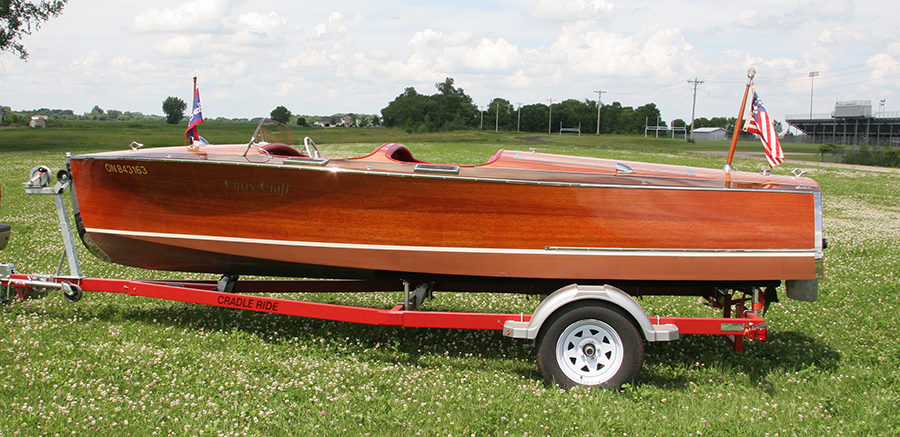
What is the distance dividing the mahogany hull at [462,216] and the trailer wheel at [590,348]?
336 millimetres

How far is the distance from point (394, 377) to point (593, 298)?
1.59 m

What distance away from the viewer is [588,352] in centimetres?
466

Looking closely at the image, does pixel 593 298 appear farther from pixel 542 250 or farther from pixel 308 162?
pixel 308 162

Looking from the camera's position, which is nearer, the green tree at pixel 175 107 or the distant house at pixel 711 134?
the green tree at pixel 175 107

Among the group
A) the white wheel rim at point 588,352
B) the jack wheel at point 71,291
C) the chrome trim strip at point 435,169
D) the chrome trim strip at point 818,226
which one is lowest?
the white wheel rim at point 588,352

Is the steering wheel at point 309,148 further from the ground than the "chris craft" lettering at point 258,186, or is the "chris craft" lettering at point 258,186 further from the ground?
the steering wheel at point 309,148

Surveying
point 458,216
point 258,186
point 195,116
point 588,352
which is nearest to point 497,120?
point 195,116

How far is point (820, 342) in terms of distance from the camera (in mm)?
5770

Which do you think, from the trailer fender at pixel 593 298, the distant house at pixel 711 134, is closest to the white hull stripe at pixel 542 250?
the trailer fender at pixel 593 298

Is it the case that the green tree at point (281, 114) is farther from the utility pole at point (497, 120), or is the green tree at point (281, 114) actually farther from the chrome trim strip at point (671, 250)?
the utility pole at point (497, 120)

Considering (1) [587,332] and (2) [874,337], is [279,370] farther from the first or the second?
(2) [874,337]

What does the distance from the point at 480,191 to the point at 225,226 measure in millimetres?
2115

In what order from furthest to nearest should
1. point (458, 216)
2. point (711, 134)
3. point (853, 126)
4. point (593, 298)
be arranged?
point (711, 134) < point (853, 126) < point (458, 216) < point (593, 298)

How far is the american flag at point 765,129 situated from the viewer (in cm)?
491
